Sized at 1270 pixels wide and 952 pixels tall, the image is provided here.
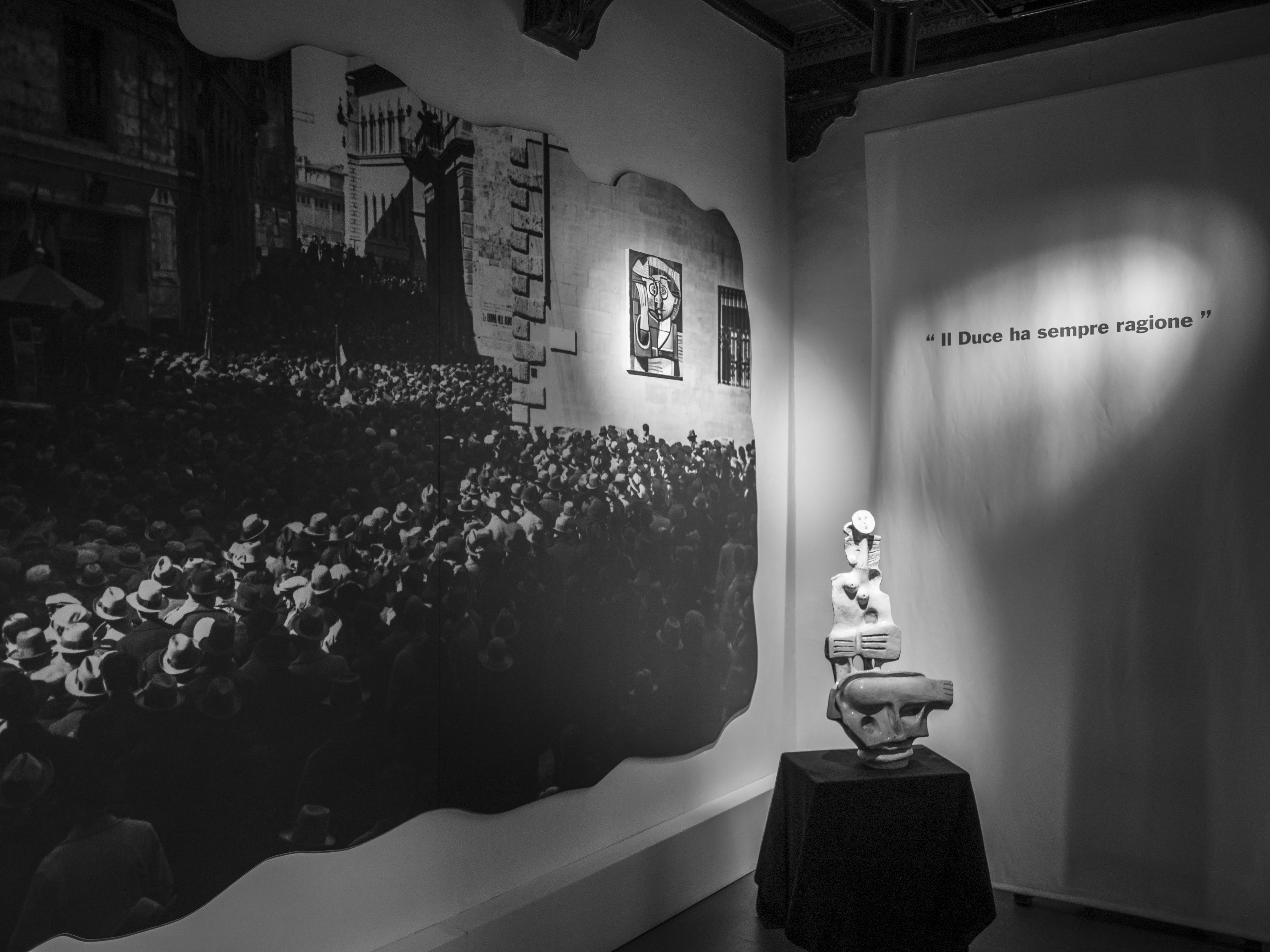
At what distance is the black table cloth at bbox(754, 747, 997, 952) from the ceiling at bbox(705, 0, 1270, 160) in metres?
2.54

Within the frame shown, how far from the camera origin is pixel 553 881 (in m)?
3.30

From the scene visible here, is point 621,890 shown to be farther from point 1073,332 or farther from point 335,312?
point 1073,332

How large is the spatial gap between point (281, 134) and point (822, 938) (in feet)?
8.94

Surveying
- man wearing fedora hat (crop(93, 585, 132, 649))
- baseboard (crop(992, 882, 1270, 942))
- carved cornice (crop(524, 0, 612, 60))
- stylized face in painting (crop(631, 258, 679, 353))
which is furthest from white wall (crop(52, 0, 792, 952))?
baseboard (crop(992, 882, 1270, 942))

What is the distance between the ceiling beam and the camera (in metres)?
4.20

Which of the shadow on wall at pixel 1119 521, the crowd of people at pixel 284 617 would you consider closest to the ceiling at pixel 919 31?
the shadow on wall at pixel 1119 521

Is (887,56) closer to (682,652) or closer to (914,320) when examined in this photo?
(914,320)

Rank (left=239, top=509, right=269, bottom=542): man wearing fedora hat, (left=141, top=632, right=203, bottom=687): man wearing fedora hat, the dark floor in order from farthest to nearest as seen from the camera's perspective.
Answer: the dark floor < (left=239, top=509, right=269, bottom=542): man wearing fedora hat < (left=141, top=632, right=203, bottom=687): man wearing fedora hat

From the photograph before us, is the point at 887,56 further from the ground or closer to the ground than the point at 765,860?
further from the ground

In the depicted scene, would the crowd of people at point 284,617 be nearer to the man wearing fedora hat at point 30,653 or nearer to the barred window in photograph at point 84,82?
the man wearing fedora hat at point 30,653

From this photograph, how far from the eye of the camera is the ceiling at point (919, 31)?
12.8 ft

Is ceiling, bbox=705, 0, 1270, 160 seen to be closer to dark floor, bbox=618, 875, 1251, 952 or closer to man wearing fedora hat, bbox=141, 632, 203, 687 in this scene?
man wearing fedora hat, bbox=141, 632, 203, 687

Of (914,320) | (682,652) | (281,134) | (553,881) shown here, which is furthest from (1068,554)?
(281,134)

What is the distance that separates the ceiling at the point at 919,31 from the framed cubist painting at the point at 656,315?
1.12 meters
